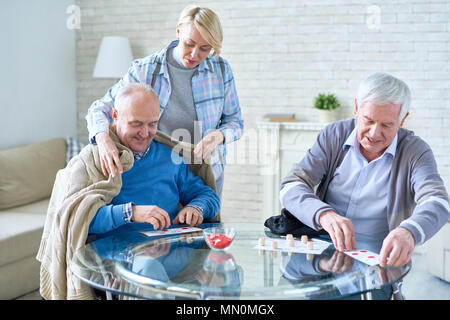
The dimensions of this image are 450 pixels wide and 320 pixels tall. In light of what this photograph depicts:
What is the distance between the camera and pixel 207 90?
239 cm

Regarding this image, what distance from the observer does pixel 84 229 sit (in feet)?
5.70

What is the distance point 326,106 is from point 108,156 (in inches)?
99.5

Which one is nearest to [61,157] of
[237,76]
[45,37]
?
[45,37]

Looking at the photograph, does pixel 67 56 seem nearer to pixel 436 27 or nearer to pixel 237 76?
pixel 237 76

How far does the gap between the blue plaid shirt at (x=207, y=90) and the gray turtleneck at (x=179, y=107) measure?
2 cm

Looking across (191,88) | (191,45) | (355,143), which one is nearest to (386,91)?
(355,143)

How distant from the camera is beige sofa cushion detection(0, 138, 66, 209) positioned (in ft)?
11.8

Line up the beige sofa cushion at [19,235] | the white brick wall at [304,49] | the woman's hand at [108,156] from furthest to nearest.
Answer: the white brick wall at [304,49]
the beige sofa cushion at [19,235]
the woman's hand at [108,156]

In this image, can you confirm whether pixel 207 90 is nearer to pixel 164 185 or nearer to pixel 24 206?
pixel 164 185

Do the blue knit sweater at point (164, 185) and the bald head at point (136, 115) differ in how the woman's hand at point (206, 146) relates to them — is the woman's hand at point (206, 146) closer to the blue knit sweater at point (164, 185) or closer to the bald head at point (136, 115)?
the blue knit sweater at point (164, 185)

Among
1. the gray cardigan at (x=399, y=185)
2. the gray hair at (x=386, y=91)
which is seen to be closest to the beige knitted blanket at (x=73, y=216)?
the gray cardigan at (x=399, y=185)

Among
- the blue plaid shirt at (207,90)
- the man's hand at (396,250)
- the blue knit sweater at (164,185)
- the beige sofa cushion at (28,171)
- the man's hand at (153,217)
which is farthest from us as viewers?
the beige sofa cushion at (28,171)

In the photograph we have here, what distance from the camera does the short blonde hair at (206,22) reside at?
2090mm
